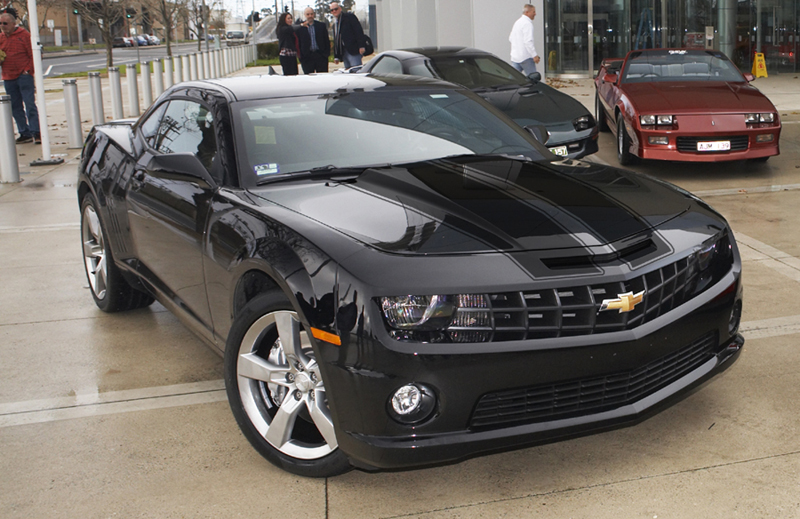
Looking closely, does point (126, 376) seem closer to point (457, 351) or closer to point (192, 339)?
point (192, 339)

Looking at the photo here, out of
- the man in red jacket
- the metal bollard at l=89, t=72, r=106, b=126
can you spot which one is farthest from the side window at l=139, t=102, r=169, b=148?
the metal bollard at l=89, t=72, r=106, b=126

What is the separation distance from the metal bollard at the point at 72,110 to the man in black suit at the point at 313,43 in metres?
4.83

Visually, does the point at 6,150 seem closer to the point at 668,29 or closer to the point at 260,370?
the point at 260,370

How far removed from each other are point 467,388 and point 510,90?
779cm

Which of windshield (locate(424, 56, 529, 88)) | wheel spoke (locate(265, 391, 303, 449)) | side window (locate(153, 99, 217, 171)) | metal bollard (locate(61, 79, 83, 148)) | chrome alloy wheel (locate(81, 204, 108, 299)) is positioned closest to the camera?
wheel spoke (locate(265, 391, 303, 449))

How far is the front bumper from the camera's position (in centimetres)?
272

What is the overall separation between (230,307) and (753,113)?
737 cm

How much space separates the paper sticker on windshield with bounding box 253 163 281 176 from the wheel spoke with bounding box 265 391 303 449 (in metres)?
1.09

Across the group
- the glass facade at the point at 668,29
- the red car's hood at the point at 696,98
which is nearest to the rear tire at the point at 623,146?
the red car's hood at the point at 696,98

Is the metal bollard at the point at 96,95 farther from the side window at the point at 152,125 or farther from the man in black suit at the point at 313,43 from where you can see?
the side window at the point at 152,125

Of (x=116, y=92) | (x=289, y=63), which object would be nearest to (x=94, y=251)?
(x=116, y=92)

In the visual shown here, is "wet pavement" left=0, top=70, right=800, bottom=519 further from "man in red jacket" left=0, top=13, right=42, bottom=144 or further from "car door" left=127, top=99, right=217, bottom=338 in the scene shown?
"man in red jacket" left=0, top=13, right=42, bottom=144

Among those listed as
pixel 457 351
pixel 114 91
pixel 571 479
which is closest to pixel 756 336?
pixel 571 479

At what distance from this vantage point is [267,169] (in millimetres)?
3811
